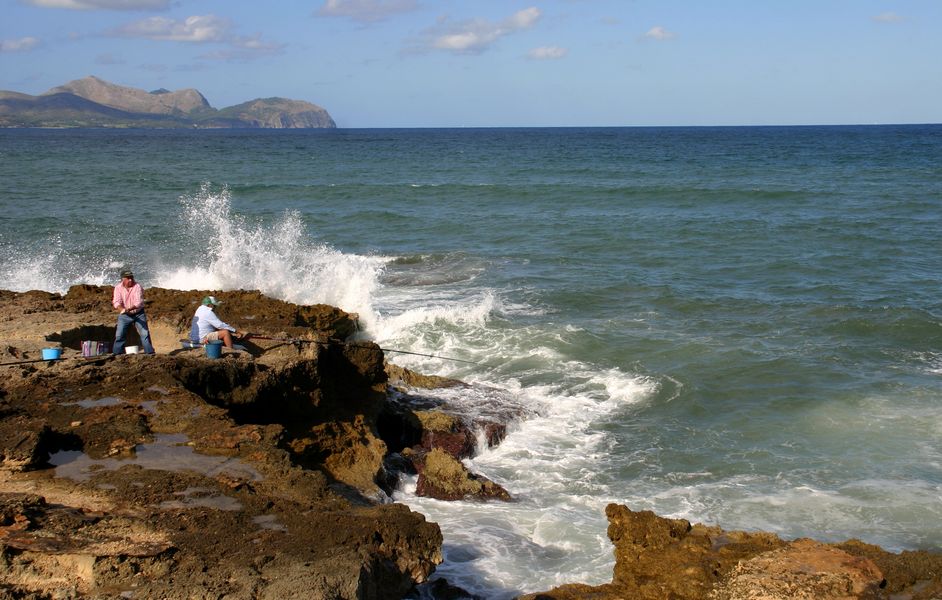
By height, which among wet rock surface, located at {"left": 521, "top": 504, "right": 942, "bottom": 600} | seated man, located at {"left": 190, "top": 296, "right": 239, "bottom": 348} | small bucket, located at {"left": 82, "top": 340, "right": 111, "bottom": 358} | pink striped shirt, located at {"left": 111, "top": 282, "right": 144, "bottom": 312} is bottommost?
wet rock surface, located at {"left": 521, "top": 504, "right": 942, "bottom": 600}

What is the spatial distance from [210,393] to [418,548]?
374 cm

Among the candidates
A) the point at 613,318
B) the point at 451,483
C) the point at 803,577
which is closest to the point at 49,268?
the point at 613,318

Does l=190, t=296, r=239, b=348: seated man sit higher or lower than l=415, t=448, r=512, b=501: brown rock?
higher

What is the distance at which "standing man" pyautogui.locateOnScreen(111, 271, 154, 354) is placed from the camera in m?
10.9

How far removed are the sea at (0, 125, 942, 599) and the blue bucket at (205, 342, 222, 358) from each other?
2.55 m

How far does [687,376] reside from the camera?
14.9m

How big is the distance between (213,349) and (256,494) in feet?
10.3

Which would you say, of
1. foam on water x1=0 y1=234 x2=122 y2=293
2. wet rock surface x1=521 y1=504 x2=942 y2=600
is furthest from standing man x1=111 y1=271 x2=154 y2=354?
foam on water x1=0 y1=234 x2=122 y2=293

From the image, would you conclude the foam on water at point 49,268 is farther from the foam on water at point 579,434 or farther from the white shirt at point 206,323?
the white shirt at point 206,323

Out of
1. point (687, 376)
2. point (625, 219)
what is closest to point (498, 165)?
point (625, 219)

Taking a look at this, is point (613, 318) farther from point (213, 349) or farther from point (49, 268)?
point (49, 268)

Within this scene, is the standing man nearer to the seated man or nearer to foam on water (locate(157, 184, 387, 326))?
the seated man

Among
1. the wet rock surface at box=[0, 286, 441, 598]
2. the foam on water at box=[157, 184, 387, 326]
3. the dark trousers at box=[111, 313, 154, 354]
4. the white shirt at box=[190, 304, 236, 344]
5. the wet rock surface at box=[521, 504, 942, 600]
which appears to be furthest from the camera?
the foam on water at box=[157, 184, 387, 326]

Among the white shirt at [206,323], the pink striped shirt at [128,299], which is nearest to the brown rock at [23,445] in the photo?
the white shirt at [206,323]
